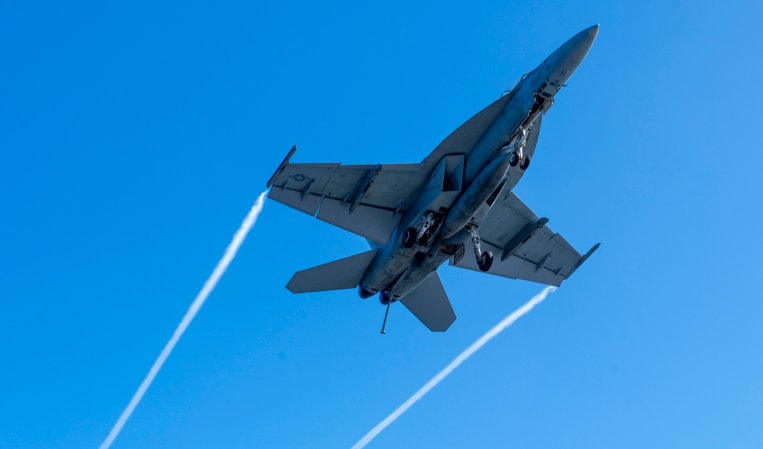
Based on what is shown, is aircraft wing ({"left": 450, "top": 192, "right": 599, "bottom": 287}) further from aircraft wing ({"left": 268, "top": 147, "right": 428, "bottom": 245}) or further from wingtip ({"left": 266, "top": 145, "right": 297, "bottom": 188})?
wingtip ({"left": 266, "top": 145, "right": 297, "bottom": 188})

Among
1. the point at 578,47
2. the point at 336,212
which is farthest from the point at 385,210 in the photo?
the point at 578,47

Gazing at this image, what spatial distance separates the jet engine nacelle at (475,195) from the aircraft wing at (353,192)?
81.8 inches

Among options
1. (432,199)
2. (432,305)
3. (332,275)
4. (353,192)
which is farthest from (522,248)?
(332,275)

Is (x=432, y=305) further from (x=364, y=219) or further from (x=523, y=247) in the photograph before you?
(x=364, y=219)

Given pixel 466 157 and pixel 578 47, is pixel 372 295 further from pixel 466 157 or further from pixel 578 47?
pixel 578 47

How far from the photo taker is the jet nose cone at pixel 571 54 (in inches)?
772

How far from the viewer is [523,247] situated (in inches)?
1072

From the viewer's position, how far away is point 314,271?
78.3 feet

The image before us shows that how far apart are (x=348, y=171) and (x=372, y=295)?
14.4ft

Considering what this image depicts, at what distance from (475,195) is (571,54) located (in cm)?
467

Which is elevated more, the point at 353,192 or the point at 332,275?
the point at 353,192

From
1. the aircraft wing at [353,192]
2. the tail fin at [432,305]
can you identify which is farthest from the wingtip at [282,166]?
the tail fin at [432,305]

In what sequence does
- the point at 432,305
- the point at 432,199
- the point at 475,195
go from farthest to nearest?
the point at 432,305 → the point at 432,199 → the point at 475,195

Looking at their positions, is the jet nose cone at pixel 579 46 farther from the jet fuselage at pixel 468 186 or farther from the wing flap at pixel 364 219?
the wing flap at pixel 364 219
